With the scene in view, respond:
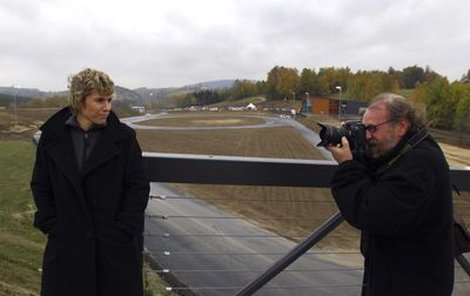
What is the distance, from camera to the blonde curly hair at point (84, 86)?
99.3 inches

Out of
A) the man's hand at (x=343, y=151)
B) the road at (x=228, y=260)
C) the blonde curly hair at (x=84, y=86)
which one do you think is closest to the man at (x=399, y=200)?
the man's hand at (x=343, y=151)

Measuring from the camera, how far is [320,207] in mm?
17781

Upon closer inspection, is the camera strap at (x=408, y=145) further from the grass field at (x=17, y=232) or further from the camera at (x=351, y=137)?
the grass field at (x=17, y=232)

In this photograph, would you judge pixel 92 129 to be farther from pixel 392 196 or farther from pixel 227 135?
pixel 227 135

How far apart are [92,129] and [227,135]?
156 ft

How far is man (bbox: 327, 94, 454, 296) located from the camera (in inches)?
81.4

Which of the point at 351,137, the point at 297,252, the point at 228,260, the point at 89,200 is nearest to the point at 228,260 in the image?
the point at 228,260

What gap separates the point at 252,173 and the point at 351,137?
0.63 m

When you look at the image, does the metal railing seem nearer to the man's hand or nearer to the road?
the man's hand

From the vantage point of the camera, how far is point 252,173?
2768mm

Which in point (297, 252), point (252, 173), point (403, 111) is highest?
point (403, 111)

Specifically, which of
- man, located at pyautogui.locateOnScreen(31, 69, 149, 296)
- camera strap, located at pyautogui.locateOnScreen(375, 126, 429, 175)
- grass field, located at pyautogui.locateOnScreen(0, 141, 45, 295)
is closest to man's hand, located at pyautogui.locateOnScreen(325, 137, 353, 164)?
camera strap, located at pyautogui.locateOnScreen(375, 126, 429, 175)

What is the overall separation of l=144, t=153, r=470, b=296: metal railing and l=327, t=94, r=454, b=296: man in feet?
1.50

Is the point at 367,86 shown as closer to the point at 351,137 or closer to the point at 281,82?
the point at 281,82
